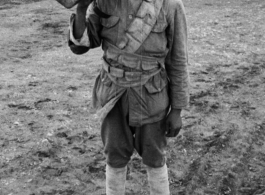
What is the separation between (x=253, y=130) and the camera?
411 centimetres

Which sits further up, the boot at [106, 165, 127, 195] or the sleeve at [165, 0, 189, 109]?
the sleeve at [165, 0, 189, 109]

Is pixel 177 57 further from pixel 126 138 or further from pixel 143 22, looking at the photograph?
pixel 126 138

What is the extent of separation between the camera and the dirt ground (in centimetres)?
336

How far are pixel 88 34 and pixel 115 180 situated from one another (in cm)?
90

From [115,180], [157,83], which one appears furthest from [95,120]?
[157,83]

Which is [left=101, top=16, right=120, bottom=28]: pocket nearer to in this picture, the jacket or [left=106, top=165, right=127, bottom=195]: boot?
the jacket

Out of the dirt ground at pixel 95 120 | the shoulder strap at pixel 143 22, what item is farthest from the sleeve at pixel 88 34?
the dirt ground at pixel 95 120

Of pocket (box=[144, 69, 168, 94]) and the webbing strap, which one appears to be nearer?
the webbing strap

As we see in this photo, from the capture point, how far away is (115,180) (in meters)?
2.64

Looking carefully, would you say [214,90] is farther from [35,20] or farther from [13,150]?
[35,20]

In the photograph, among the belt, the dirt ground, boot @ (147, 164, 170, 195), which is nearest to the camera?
the belt

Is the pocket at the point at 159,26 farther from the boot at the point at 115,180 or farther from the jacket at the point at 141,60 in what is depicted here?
the boot at the point at 115,180

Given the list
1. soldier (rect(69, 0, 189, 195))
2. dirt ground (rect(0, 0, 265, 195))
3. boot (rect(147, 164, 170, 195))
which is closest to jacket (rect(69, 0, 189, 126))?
soldier (rect(69, 0, 189, 195))

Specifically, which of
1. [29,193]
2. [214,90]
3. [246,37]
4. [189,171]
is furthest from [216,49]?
[29,193]
